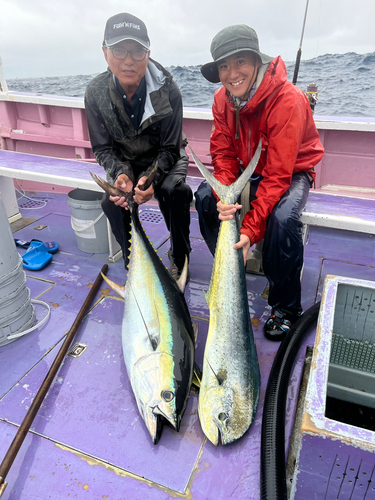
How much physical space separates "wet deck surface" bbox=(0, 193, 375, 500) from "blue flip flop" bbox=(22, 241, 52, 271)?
0.66 ft

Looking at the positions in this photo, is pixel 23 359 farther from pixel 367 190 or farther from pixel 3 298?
pixel 367 190

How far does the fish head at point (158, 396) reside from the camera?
1495 millimetres

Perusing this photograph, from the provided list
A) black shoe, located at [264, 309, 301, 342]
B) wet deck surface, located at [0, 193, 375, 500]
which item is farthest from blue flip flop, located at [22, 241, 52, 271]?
black shoe, located at [264, 309, 301, 342]

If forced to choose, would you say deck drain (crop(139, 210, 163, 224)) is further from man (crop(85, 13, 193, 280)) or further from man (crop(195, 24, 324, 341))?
man (crop(195, 24, 324, 341))

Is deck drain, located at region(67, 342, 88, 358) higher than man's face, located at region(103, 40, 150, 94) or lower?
lower

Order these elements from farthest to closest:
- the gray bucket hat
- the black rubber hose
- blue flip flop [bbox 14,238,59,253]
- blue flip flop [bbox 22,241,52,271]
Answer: blue flip flop [bbox 14,238,59,253], blue flip flop [bbox 22,241,52,271], the gray bucket hat, the black rubber hose

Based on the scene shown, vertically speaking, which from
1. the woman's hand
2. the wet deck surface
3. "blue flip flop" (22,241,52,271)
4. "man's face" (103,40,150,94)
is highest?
"man's face" (103,40,150,94)

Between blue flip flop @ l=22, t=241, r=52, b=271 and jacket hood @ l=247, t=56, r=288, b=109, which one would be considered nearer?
jacket hood @ l=247, t=56, r=288, b=109

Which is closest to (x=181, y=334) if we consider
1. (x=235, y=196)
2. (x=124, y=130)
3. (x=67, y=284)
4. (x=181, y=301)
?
(x=181, y=301)

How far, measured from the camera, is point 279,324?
7.13 ft

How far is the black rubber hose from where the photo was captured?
1285 millimetres

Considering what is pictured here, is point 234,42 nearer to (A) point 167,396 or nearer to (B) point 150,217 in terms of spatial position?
(A) point 167,396

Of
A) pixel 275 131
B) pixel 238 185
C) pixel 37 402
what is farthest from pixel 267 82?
pixel 37 402

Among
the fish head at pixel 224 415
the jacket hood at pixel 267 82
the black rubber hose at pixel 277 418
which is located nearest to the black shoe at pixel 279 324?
the black rubber hose at pixel 277 418
